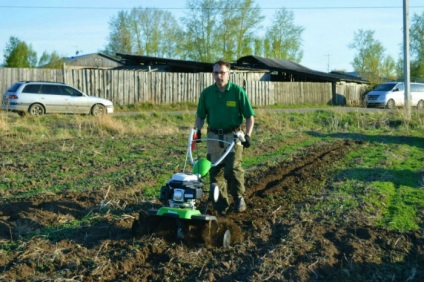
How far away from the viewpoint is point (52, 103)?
2397cm

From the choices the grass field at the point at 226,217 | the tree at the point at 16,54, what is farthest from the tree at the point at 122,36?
the grass field at the point at 226,217

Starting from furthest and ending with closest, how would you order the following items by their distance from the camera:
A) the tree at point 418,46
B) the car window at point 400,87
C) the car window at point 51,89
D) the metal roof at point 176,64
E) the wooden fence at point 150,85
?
the tree at point 418,46 → the metal roof at point 176,64 → the car window at point 400,87 → the wooden fence at point 150,85 → the car window at point 51,89

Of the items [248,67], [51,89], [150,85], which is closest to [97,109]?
[51,89]

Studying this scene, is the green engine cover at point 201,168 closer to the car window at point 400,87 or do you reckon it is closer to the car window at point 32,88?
the car window at point 32,88

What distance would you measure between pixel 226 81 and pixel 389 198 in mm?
3407

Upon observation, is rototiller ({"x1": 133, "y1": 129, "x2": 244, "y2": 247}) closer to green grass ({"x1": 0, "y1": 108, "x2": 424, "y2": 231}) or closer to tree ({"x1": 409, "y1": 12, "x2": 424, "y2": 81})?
green grass ({"x1": 0, "y1": 108, "x2": 424, "y2": 231})

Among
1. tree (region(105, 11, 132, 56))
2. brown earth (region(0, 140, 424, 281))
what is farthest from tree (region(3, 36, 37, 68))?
brown earth (region(0, 140, 424, 281))

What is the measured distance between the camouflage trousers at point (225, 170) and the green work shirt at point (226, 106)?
0.57 ft

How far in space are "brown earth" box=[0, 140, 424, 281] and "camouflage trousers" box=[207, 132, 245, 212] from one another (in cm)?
29

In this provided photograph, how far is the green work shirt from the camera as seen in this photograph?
758 cm

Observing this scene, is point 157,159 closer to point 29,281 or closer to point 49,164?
point 49,164

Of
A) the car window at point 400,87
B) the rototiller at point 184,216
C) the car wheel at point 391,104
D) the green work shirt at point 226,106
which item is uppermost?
the car window at point 400,87

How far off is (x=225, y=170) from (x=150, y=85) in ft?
→ 81.3

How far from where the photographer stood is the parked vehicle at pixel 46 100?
23.1 metres
